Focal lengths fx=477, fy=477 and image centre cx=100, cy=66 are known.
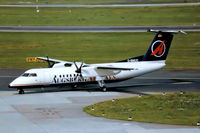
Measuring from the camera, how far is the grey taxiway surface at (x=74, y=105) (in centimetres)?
3331

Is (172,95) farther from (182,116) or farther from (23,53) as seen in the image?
(23,53)

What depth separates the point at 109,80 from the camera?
4766 cm

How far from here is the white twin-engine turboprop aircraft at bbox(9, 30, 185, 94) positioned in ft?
149

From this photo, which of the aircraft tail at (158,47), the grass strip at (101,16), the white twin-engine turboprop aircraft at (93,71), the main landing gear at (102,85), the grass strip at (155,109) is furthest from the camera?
the grass strip at (101,16)

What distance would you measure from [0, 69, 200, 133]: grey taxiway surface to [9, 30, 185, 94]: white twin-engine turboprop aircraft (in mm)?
1129

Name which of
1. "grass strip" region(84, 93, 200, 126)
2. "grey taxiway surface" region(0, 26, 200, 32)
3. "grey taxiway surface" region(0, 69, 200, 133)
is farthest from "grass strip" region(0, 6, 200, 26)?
"grass strip" region(84, 93, 200, 126)

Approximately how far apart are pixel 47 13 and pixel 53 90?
5770cm

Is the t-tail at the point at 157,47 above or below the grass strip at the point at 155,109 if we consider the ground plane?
above

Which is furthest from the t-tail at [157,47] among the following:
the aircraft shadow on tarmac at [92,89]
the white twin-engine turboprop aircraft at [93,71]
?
the aircraft shadow on tarmac at [92,89]

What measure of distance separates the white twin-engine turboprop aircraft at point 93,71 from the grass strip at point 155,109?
13.9 ft

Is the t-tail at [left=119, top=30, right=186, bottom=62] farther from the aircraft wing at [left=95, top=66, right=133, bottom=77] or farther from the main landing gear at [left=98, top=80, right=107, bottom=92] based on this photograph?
the main landing gear at [left=98, top=80, right=107, bottom=92]

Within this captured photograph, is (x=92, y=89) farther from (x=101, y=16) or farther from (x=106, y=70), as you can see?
(x=101, y=16)

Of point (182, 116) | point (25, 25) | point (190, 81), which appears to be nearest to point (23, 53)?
point (25, 25)

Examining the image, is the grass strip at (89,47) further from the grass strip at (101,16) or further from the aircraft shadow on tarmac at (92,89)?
the aircraft shadow on tarmac at (92,89)
